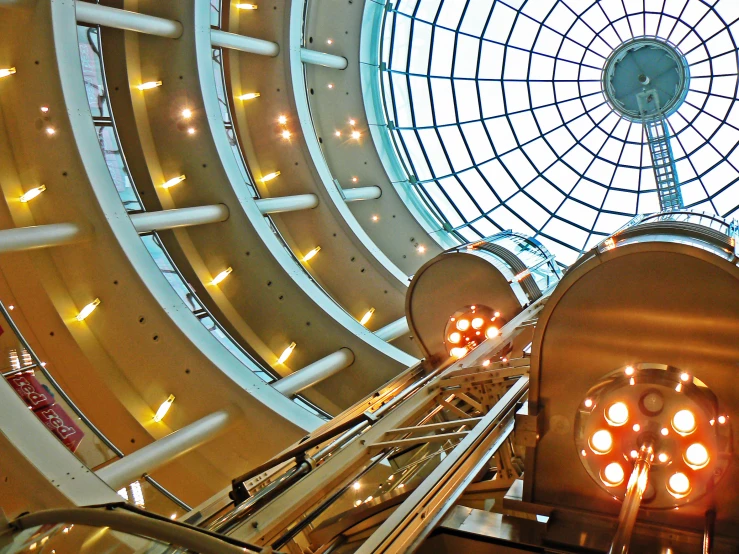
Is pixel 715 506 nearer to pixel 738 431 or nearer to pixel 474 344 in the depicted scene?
pixel 738 431

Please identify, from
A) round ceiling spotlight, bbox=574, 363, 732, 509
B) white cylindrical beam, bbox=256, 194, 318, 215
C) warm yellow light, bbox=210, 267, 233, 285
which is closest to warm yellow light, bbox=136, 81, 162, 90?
white cylindrical beam, bbox=256, 194, 318, 215

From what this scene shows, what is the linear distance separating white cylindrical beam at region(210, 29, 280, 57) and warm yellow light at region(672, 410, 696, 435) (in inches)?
571

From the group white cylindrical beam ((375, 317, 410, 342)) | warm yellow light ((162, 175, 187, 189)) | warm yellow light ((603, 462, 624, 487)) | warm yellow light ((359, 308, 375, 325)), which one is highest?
warm yellow light ((359, 308, 375, 325))

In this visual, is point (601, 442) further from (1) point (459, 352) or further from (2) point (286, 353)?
(2) point (286, 353)

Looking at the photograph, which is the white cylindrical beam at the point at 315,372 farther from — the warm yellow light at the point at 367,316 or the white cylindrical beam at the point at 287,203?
the white cylindrical beam at the point at 287,203

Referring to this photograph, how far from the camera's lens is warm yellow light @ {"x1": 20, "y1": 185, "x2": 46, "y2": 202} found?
40.3ft

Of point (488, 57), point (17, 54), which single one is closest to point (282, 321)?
point (17, 54)

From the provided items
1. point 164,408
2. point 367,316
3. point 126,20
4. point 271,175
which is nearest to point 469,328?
point 164,408

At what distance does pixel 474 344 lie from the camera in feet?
38.0

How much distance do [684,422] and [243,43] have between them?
49.1 feet

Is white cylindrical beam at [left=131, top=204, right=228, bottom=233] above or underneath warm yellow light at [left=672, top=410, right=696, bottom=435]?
above

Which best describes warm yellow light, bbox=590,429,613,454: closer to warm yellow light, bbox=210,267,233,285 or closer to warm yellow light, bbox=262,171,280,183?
warm yellow light, bbox=210,267,233,285

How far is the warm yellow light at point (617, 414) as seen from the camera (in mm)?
4410

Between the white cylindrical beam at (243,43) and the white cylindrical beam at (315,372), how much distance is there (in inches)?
348
